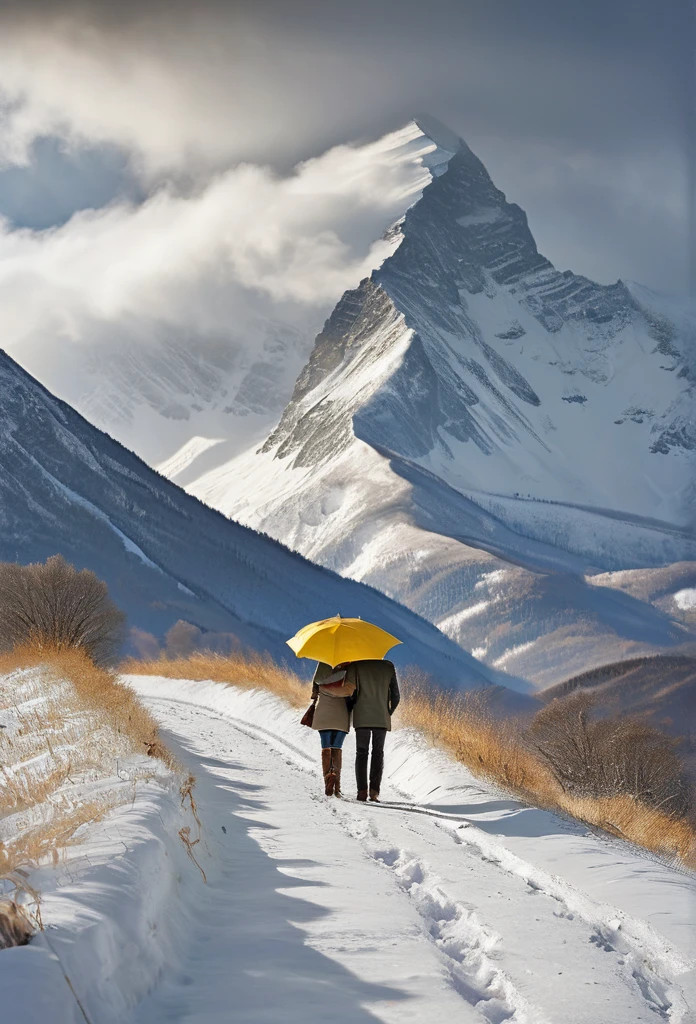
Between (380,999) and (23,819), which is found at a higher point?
(380,999)

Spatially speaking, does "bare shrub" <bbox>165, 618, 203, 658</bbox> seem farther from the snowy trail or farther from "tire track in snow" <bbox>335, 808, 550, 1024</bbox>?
"tire track in snow" <bbox>335, 808, 550, 1024</bbox>

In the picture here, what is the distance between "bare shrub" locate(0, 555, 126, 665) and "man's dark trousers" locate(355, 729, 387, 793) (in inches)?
919

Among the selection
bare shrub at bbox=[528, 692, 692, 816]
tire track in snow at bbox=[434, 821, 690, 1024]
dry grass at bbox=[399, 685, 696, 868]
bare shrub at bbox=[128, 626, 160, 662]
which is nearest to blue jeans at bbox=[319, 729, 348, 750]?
dry grass at bbox=[399, 685, 696, 868]

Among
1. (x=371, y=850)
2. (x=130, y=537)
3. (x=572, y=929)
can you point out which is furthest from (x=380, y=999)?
(x=130, y=537)

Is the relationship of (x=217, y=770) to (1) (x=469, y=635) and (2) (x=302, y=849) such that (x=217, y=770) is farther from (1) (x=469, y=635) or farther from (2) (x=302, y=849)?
(1) (x=469, y=635)

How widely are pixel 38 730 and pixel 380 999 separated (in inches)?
378

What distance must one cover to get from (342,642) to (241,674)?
713 inches

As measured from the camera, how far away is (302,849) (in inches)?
367

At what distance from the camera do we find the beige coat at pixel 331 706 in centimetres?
1335

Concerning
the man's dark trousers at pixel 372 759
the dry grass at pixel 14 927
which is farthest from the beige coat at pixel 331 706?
the dry grass at pixel 14 927

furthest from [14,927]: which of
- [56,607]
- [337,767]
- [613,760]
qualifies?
[56,607]

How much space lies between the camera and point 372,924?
647 centimetres

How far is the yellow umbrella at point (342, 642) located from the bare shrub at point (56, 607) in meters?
23.0

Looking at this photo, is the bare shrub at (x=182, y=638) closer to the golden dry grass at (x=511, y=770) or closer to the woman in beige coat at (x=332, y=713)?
the golden dry grass at (x=511, y=770)
